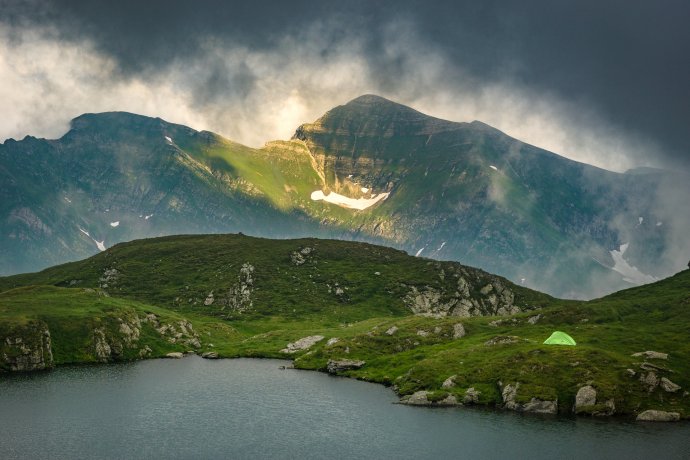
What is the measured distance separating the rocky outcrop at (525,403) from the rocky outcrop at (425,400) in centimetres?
1009

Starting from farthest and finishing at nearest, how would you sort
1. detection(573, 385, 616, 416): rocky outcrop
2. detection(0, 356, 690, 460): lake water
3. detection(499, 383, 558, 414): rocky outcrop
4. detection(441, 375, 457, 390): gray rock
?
detection(441, 375, 457, 390): gray rock < detection(499, 383, 558, 414): rocky outcrop < detection(573, 385, 616, 416): rocky outcrop < detection(0, 356, 690, 460): lake water

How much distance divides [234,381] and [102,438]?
49.0 m

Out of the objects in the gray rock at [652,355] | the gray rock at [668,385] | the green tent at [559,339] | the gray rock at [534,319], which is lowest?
the gray rock at [668,385]

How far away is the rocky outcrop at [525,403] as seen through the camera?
114m

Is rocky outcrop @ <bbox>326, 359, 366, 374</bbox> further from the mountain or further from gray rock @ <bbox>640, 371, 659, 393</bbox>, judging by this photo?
gray rock @ <bbox>640, 371, 659, 393</bbox>

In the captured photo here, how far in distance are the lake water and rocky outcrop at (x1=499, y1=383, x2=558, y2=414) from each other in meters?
4.13

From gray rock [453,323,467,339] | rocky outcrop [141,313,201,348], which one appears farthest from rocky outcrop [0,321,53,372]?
gray rock [453,323,467,339]

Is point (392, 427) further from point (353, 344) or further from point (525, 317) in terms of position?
point (525, 317)

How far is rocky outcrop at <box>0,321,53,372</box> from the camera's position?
146 metres

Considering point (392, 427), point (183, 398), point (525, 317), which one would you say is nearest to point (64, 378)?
point (183, 398)

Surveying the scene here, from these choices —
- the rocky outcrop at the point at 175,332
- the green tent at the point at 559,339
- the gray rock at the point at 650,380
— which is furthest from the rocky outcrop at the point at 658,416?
the rocky outcrop at the point at 175,332

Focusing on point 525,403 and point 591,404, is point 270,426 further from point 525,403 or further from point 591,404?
point 591,404

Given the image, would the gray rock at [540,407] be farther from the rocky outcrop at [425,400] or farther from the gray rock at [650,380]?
the gray rock at [650,380]

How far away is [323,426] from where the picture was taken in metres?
107
